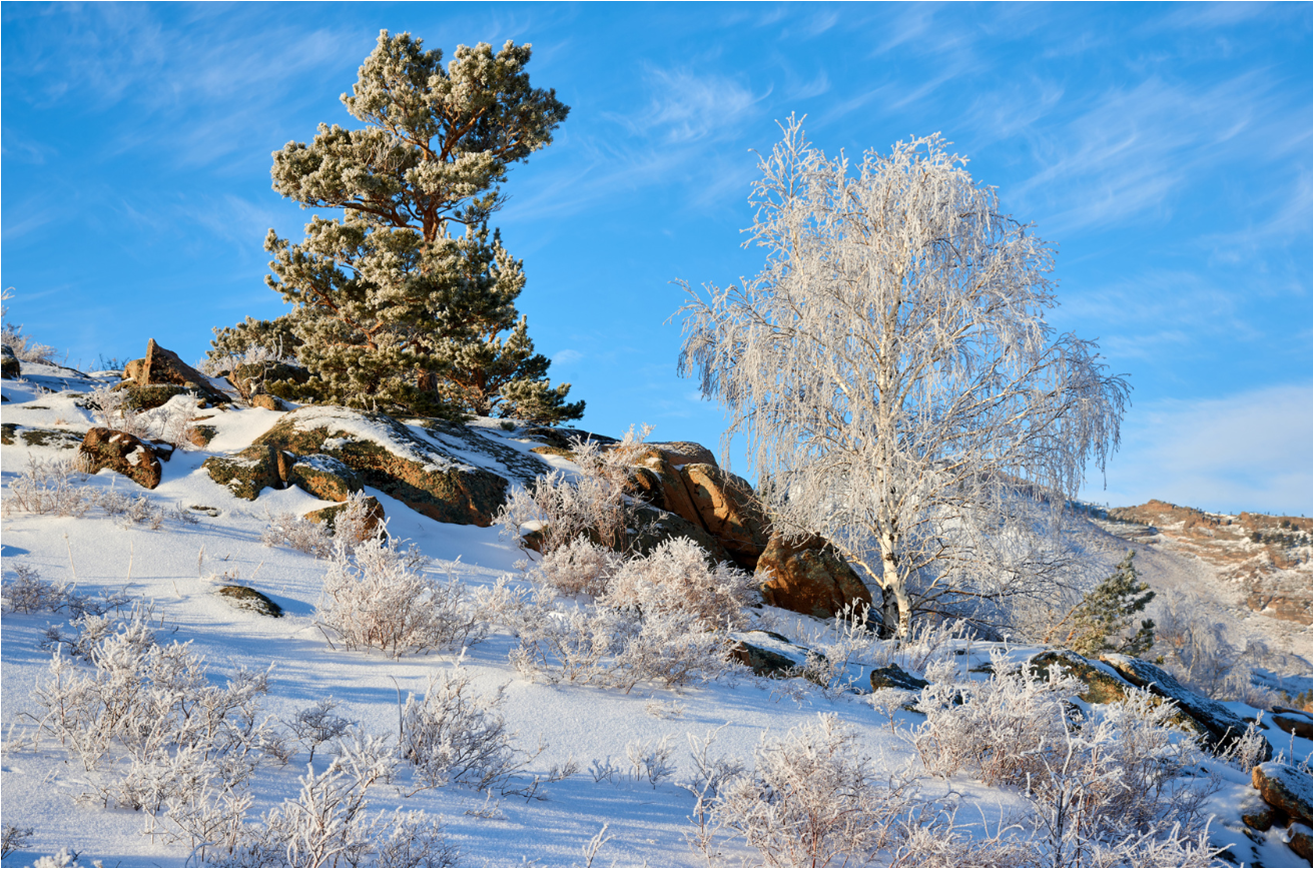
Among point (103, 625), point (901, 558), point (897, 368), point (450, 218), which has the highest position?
point (450, 218)

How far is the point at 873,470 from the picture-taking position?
33.5 ft

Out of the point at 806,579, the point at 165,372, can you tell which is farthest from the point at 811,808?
the point at 165,372

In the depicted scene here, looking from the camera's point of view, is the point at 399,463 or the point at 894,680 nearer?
the point at 894,680

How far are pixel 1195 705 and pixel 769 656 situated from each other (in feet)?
12.0

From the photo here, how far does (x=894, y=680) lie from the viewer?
5.71 m

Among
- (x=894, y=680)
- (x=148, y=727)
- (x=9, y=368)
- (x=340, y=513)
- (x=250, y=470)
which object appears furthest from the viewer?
(x=9, y=368)

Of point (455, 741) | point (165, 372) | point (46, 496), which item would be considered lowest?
point (455, 741)

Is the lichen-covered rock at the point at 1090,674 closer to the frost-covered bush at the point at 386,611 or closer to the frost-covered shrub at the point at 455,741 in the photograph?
the frost-covered bush at the point at 386,611

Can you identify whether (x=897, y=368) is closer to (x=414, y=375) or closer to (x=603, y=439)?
(x=603, y=439)

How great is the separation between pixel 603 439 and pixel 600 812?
1574 cm

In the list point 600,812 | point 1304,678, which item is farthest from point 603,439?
point 1304,678

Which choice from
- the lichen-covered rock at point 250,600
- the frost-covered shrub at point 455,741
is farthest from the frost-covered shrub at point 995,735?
the lichen-covered rock at point 250,600

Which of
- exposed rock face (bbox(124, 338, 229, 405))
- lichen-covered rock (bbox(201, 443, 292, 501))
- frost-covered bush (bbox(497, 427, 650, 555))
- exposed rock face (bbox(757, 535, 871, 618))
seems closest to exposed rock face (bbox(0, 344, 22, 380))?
exposed rock face (bbox(124, 338, 229, 405))

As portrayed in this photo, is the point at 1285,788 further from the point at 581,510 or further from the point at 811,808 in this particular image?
the point at 581,510
